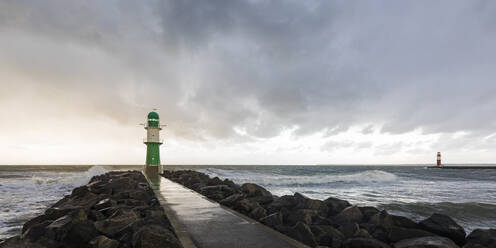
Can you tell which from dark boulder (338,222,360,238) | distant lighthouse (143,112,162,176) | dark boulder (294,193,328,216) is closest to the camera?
dark boulder (338,222,360,238)

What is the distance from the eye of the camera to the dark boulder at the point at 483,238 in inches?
188

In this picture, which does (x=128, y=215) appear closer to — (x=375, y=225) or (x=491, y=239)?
(x=375, y=225)

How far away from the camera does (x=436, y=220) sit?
5.38 m

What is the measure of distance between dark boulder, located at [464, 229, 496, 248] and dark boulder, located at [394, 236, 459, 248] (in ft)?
2.39

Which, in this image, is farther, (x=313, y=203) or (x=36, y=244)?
Answer: (x=313, y=203)

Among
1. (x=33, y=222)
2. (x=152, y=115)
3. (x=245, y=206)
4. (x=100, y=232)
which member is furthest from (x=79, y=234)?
(x=152, y=115)

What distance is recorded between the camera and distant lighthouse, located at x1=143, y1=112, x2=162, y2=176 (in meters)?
21.9

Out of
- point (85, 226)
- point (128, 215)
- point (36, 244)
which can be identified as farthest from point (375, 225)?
point (36, 244)

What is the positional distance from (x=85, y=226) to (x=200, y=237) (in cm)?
224

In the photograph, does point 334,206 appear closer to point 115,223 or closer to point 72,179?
point 115,223

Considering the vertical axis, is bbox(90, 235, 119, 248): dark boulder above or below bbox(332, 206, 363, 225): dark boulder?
above

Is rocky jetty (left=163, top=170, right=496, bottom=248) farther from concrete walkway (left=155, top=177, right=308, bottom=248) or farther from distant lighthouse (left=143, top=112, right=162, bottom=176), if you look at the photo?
distant lighthouse (left=143, top=112, right=162, bottom=176)

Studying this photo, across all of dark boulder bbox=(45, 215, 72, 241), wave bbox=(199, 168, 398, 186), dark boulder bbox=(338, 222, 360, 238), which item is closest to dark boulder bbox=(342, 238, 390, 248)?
dark boulder bbox=(338, 222, 360, 238)

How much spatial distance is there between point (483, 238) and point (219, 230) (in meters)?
4.48
